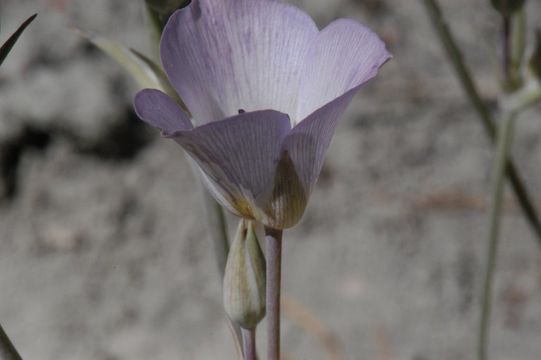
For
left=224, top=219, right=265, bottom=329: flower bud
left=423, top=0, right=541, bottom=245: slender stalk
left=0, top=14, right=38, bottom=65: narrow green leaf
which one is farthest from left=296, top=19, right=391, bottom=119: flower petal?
left=423, top=0, right=541, bottom=245: slender stalk

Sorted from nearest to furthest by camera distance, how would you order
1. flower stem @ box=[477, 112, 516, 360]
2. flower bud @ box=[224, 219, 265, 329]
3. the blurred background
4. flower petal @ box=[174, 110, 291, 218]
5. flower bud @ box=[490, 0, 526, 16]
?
flower petal @ box=[174, 110, 291, 218] → flower bud @ box=[224, 219, 265, 329] → flower bud @ box=[490, 0, 526, 16] → flower stem @ box=[477, 112, 516, 360] → the blurred background

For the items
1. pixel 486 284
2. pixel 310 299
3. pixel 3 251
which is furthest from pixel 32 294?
pixel 486 284

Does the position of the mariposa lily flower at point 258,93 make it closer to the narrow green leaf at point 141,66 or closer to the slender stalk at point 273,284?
the slender stalk at point 273,284

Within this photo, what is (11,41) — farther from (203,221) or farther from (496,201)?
(203,221)

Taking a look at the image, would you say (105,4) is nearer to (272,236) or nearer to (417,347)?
(417,347)

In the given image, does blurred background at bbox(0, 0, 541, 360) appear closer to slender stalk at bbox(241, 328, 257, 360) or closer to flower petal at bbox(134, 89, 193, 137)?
slender stalk at bbox(241, 328, 257, 360)

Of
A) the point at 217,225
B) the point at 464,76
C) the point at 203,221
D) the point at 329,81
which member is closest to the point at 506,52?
the point at 464,76
